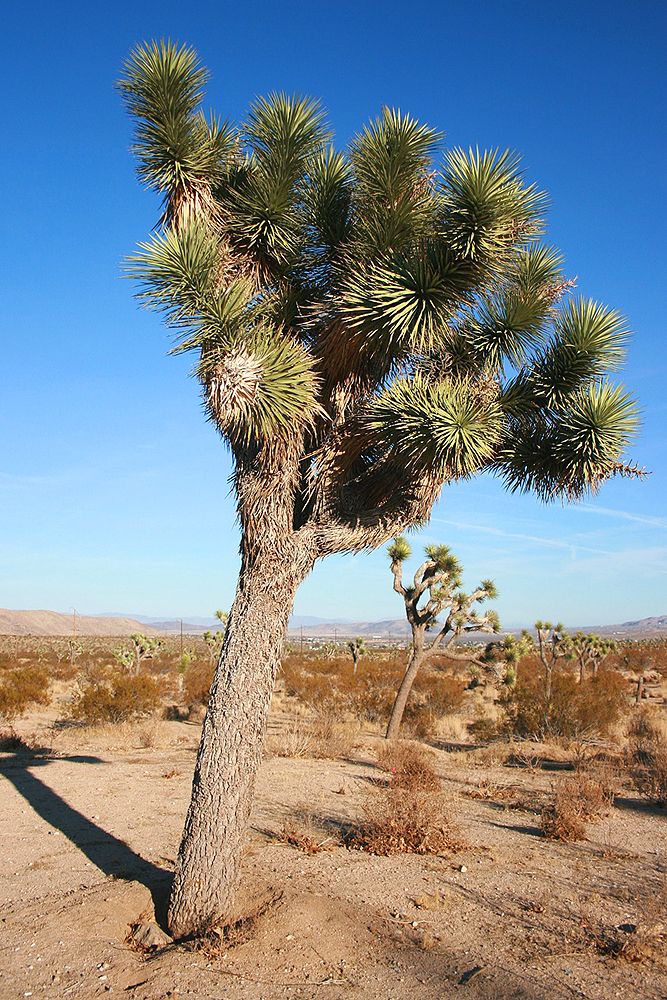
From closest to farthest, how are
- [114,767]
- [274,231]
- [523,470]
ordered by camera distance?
[274,231]
[523,470]
[114,767]

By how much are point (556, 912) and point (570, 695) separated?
10924 mm

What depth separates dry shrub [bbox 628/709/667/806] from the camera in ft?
31.2

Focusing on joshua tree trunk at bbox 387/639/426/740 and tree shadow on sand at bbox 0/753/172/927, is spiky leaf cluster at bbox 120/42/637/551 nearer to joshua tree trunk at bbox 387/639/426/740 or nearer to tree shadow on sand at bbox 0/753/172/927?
tree shadow on sand at bbox 0/753/172/927

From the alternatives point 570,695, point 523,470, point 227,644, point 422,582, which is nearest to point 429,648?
point 422,582

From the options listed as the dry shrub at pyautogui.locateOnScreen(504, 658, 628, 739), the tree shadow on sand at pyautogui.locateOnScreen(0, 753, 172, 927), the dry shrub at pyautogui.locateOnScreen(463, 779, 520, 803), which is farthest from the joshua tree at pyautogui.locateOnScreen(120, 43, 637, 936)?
the dry shrub at pyautogui.locateOnScreen(504, 658, 628, 739)

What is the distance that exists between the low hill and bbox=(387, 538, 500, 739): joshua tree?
9546 centimetres

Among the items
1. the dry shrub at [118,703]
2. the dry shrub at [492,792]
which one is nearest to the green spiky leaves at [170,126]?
the dry shrub at [492,792]

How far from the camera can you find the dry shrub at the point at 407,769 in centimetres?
906

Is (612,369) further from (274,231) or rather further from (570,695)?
(570,695)

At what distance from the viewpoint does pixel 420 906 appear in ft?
18.2

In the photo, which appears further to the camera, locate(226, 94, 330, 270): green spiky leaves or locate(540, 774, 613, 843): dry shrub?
locate(540, 774, 613, 843): dry shrub

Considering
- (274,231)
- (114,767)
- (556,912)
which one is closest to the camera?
(556,912)

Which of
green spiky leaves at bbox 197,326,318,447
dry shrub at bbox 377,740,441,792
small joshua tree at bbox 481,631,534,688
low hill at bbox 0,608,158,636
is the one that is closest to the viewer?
green spiky leaves at bbox 197,326,318,447

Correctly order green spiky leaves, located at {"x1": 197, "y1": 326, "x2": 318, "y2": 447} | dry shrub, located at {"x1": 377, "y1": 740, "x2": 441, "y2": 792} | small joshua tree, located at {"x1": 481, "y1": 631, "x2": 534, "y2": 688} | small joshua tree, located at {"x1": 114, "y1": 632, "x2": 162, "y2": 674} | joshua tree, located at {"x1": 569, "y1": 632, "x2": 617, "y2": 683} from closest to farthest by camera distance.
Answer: green spiky leaves, located at {"x1": 197, "y1": 326, "x2": 318, "y2": 447}, dry shrub, located at {"x1": 377, "y1": 740, "x2": 441, "y2": 792}, small joshua tree, located at {"x1": 481, "y1": 631, "x2": 534, "y2": 688}, small joshua tree, located at {"x1": 114, "y1": 632, "x2": 162, "y2": 674}, joshua tree, located at {"x1": 569, "y1": 632, "x2": 617, "y2": 683}
